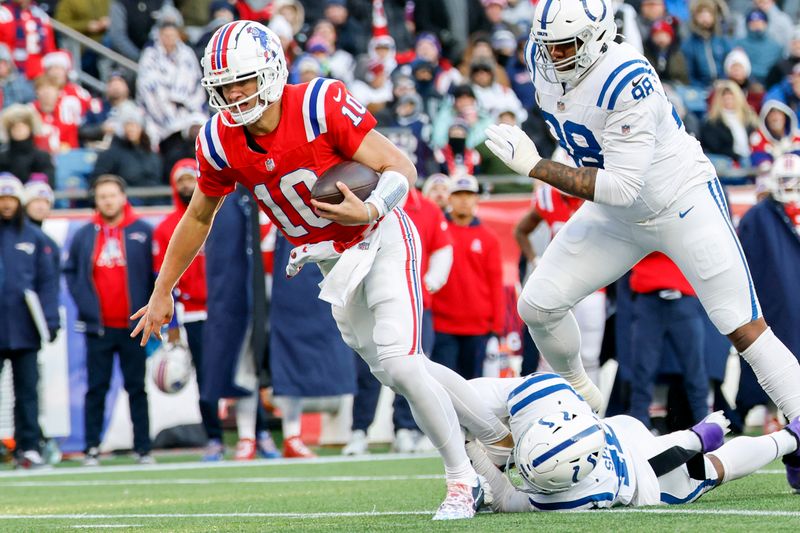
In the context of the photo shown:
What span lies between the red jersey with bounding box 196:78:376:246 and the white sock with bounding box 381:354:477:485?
Result: 568 millimetres

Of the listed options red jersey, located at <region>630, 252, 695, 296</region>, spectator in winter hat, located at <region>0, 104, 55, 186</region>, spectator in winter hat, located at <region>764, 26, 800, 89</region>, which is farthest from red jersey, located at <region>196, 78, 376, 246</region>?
spectator in winter hat, located at <region>764, 26, 800, 89</region>

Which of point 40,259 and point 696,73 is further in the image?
point 696,73

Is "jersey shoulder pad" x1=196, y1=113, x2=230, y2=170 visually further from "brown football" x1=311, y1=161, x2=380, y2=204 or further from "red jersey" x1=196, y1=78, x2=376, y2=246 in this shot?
"brown football" x1=311, y1=161, x2=380, y2=204

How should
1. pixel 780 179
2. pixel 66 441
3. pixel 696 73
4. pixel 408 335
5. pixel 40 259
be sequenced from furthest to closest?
pixel 696 73, pixel 66 441, pixel 40 259, pixel 780 179, pixel 408 335

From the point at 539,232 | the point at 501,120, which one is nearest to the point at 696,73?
the point at 501,120

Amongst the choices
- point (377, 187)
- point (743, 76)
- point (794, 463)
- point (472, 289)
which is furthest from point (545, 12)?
point (743, 76)

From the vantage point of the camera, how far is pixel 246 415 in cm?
937

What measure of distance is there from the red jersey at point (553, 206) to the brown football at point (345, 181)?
4127mm

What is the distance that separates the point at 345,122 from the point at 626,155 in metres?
1.11

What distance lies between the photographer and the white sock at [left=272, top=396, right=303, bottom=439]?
9328mm

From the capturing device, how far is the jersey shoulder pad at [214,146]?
17.4ft

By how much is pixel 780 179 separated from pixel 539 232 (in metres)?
2.03

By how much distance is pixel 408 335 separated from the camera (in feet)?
16.7

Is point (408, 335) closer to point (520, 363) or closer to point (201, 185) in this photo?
point (201, 185)
